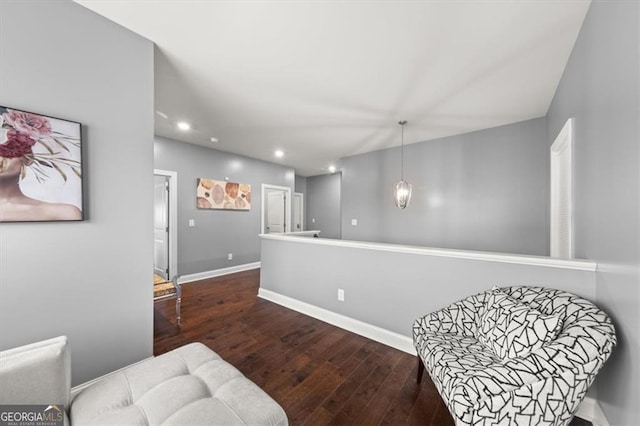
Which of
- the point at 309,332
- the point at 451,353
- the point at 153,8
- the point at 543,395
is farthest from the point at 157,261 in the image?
the point at 543,395

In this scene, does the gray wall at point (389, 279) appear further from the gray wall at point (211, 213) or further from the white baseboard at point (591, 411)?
the gray wall at point (211, 213)

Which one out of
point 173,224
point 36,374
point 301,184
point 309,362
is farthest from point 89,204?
point 301,184

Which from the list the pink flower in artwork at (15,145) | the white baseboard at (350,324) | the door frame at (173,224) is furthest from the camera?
the door frame at (173,224)

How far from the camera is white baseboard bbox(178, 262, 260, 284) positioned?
4.37m

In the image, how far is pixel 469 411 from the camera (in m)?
1.06

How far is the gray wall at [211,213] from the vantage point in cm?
431

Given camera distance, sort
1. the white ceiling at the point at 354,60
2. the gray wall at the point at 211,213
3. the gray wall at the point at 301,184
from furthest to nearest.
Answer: the gray wall at the point at 301,184 < the gray wall at the point at 211,213 < the white ceiling at the point at 354,60

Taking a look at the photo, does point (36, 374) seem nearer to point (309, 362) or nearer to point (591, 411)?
point (309, 362)

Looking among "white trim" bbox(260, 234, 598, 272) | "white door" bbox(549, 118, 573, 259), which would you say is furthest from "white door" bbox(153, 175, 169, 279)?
"white door" bbox(549, 118, 573, 259)

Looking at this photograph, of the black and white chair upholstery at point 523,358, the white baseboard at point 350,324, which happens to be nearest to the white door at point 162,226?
the white baseboard at point 350,324

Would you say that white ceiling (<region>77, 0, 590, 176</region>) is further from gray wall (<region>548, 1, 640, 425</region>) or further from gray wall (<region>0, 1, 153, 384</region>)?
gray wall (<region>548, 1, 640, 425</region>)

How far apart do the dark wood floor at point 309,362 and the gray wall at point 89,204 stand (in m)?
0.75

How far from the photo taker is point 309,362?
207cm

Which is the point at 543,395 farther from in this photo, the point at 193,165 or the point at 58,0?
the point at 193,165
